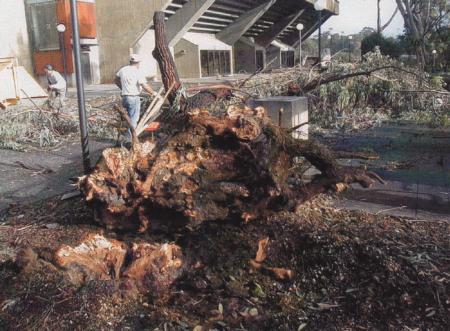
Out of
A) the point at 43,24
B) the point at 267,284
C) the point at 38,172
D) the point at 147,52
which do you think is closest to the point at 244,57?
the point at 147,52

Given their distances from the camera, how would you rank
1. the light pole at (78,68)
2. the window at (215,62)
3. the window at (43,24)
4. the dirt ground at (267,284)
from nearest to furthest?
1. the dirt ground at (267,284)
2. the light pole at (78,68)
3. the window at (43,24)
4. the window at (215,62)

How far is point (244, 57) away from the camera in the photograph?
3844 cm

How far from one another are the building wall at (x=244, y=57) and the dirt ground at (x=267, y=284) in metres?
35.2

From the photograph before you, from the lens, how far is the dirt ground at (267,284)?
2.82 m

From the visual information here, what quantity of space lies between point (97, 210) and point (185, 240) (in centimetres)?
83

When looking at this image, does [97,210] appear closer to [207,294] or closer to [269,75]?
[207,294]

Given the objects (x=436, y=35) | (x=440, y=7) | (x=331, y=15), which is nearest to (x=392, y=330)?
(x=436, y=35)

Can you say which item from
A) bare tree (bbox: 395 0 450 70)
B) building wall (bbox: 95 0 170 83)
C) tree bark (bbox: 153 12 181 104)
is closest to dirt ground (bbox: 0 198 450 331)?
tree bark (bbox: 153 12 181 104)

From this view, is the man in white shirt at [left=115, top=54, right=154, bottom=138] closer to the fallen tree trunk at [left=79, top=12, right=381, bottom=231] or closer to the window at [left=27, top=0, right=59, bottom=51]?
the fallen tree trunk at [left=79, top=12, right=381, bottom=231]

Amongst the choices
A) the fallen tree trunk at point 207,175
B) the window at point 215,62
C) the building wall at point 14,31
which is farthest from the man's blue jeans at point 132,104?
the window at point 215,62

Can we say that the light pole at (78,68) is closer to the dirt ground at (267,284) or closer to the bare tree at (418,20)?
the dirt ground at (267,284)

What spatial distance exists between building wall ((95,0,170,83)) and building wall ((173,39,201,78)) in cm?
342

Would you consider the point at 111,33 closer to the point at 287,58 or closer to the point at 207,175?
the point at 287,58

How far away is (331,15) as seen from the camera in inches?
1815
